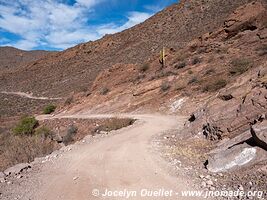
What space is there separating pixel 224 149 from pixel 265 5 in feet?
70.3

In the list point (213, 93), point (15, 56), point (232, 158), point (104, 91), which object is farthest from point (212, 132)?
point (15, 56)

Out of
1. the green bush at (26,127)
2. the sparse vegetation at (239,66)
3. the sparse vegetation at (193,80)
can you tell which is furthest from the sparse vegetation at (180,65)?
the green bush at (26,127)

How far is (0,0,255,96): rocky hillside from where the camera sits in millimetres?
41547

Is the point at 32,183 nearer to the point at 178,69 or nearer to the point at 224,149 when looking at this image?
the point at 224,149

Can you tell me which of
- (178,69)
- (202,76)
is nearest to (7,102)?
(178,69)

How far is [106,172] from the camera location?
24.8ft

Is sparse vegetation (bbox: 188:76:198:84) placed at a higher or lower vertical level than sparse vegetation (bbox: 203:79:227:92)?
higher

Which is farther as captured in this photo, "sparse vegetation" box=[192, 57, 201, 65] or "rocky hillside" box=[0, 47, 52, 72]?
"rocky hillside" box=[0, 47, 52, 72]

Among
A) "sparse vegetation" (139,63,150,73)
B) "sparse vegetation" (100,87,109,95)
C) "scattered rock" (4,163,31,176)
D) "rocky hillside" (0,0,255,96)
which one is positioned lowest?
"scattered rock" (4,163,31,176)

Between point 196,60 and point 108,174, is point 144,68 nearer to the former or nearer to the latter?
point 196,60

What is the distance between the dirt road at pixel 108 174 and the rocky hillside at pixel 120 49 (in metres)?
25.6

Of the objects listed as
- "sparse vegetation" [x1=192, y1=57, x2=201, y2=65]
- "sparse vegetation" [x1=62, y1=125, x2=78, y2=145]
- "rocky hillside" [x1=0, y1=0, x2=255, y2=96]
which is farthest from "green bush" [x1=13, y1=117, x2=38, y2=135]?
"rocky hillside" [x1=0, y1=0, x2=255, y2=96]

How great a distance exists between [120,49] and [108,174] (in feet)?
160

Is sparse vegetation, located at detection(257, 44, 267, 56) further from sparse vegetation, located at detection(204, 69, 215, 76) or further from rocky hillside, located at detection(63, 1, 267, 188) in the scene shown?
sparse vegetation, located at detection(204, 69, 215, 76)
